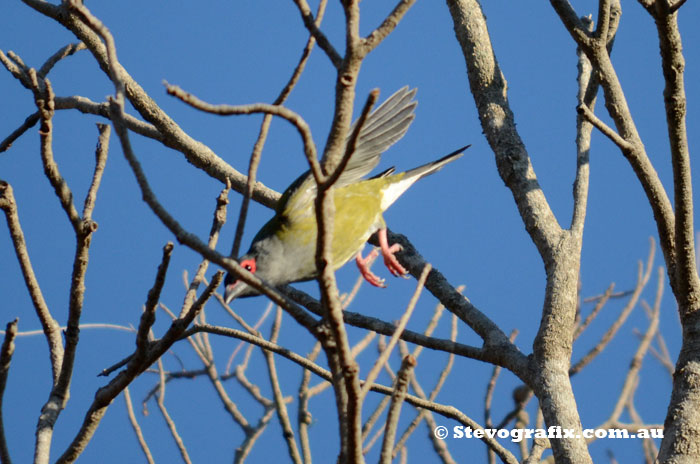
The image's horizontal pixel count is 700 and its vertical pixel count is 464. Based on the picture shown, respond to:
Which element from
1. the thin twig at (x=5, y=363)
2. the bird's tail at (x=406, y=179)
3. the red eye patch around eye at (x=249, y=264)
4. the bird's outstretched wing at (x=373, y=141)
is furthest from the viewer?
the bird's tail at (x=406, y=179)

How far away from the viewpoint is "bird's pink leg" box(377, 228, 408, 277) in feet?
13.5

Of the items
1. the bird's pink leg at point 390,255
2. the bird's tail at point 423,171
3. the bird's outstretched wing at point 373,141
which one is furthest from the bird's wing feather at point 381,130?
the bird's tail at point 423,171

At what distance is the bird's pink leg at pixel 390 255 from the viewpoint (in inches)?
162

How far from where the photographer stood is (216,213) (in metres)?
2.58

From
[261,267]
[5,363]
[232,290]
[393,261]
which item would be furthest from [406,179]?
[5,363]

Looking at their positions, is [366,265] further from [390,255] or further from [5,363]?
[5,363]

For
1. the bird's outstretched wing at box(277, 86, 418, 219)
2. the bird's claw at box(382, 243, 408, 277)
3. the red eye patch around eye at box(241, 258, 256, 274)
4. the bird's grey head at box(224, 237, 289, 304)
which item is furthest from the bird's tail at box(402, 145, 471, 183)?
the red eye patch around eye at box(241, 258, 256, 274)

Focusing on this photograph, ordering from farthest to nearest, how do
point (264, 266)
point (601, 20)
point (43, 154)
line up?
point (264, 266)
point (601, 20)
point (43, 154)

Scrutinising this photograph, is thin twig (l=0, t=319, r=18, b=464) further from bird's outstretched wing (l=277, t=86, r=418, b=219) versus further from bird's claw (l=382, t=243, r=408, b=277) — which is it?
bird's claw (l=382, t=243, r=408, b=277)

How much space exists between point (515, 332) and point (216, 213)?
266 centimetres

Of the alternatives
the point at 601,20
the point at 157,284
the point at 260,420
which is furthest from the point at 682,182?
the point at 260,420

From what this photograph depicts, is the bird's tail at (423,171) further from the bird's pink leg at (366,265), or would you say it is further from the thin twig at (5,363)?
the thin twig at (5,363)

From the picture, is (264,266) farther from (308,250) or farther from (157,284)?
(157,284)

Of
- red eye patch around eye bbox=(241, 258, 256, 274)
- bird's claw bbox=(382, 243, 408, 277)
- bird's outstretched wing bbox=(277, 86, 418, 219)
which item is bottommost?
red eye patch around eye bbox=(241, 258, 256, 274)
